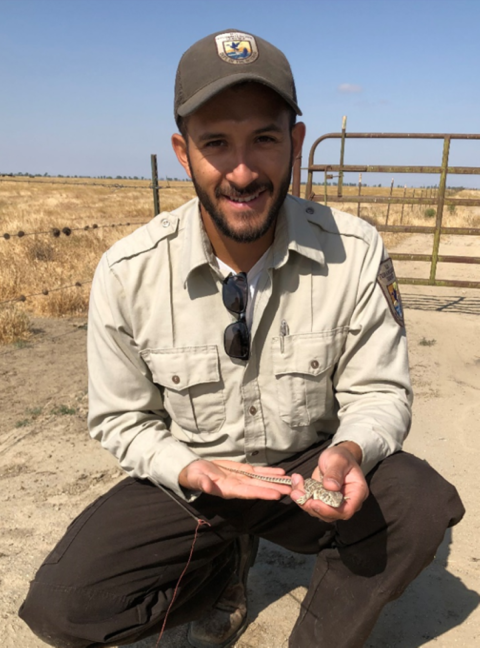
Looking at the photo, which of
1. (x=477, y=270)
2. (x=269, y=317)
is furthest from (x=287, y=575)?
(x=477, y=270)

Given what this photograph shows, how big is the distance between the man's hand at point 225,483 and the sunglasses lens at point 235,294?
0.58 m

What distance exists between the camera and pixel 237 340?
2193 mm

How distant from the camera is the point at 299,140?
240cm

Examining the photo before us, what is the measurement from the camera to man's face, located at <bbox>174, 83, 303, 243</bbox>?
2121mm

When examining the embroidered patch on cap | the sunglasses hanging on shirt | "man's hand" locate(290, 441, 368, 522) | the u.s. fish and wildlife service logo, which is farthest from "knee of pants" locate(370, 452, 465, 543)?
the u.s. fish and wildlife service logo

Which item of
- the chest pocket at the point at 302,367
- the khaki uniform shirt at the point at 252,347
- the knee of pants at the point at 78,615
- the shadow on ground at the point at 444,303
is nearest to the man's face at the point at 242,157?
the khaki uniform shirt at the point at 252,347

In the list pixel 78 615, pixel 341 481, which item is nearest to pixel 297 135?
pixel 341 481

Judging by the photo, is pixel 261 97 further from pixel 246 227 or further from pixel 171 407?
pixel 171 407

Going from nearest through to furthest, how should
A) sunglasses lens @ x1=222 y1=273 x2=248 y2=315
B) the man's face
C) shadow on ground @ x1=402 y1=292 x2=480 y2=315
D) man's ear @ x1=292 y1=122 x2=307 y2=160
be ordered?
the man's face < sunglasses lens @ x1=222 y1=273 x2=248 y2=315 < man's ear @ x1=292 y1=122 x2=307 y2=160 < shadow on ground @ x1=402 y1=292 x2=480 y2=315

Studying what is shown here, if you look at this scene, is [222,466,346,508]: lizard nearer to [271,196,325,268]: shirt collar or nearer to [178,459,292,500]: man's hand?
[178,459,292,500]: man's hand

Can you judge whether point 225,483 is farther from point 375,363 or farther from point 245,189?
point 245,189

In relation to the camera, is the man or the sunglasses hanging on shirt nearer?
the man

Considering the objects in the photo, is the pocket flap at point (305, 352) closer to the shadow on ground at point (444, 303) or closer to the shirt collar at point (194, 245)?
the shirt collar at point (194, 245)

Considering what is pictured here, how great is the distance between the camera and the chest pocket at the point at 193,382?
223 cm
